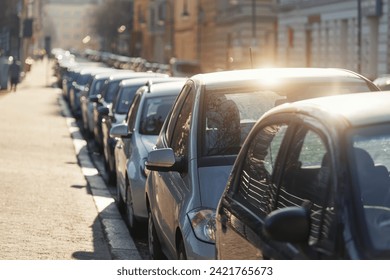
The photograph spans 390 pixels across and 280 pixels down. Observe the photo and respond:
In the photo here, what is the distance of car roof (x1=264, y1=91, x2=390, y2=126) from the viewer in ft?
13.9

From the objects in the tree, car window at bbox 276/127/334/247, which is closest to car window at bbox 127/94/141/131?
car window at bbox 276/127/334/247

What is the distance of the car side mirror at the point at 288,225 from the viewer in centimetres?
389

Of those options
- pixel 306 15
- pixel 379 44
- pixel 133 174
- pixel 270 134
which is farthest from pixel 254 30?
pixel 270 134

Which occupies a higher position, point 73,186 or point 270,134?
point 270,134

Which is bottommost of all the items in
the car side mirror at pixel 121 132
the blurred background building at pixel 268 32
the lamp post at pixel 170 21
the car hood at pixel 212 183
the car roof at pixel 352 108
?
the lamp post at pixel 170 21

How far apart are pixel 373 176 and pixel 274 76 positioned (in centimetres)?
372

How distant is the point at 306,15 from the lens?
2131 inches

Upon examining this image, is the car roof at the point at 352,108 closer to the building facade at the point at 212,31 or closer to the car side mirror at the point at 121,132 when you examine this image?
the car side mirror at the point at 121,132

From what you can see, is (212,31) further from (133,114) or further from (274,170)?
(274,170)

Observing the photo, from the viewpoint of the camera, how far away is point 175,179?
763cm

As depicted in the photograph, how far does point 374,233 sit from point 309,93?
3.75 meters

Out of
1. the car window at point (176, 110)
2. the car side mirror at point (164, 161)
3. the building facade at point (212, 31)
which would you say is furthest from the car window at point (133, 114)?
the building facade at point (212, 31)

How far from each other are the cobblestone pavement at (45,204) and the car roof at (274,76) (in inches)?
65.8
